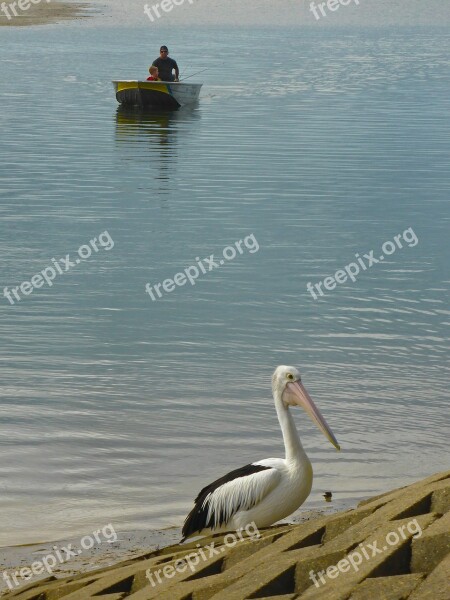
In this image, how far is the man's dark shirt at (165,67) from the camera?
31359mm

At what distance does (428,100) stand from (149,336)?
2447 cm

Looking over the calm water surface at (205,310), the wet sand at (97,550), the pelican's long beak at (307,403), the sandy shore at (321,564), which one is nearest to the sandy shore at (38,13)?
the calm water surface at (205,310)

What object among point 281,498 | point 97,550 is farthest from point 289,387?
point 97,550

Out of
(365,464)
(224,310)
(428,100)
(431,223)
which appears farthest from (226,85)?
(365,464)

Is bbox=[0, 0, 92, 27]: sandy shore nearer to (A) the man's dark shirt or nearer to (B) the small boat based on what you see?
(B) the small boat

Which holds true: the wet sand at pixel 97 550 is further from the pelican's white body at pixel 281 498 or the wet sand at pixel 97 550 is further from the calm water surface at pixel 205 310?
the pelican's white body at pixel 281 498

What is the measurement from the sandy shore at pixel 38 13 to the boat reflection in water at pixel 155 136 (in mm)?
34498

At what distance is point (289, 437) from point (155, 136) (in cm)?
2173

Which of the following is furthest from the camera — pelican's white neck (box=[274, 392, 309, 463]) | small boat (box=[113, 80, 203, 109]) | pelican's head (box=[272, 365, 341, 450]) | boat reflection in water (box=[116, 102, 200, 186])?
small boat (box=[113, 80, 203, 109])

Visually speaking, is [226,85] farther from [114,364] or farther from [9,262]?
[114,364]

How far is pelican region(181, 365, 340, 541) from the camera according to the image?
22.8 feet

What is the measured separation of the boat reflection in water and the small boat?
0.28m

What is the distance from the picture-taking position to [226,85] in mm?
37750

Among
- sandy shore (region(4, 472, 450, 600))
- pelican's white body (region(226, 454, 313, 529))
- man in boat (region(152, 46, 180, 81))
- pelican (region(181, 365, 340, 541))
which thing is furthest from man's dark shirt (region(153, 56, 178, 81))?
sandy shore (region(4, 472, 450, 600))
